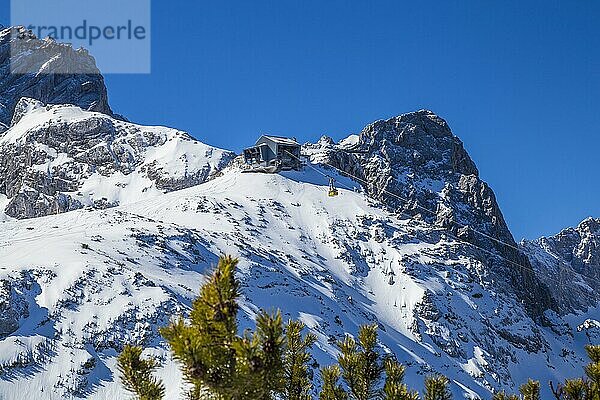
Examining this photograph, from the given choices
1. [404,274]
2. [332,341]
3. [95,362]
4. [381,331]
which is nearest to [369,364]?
[95,362]

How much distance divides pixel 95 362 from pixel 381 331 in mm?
27879

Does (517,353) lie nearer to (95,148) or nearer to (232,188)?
(232,188)

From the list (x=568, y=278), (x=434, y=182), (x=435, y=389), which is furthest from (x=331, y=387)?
(x=568, y=278)

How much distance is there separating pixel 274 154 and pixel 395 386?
3162 inches

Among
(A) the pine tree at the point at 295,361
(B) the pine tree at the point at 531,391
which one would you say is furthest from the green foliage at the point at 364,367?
(B) the pine tree at the point at 531,391

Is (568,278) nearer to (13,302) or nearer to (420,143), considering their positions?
(420,143)

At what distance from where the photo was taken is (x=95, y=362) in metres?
33.0

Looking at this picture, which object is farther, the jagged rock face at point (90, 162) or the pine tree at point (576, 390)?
the jagged rock face at point (90, 162)

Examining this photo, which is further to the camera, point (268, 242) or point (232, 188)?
point (232, 188)

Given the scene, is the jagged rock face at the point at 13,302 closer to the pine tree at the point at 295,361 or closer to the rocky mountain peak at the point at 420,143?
the pine tree at the point at 295,361

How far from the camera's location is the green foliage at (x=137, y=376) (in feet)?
15.9

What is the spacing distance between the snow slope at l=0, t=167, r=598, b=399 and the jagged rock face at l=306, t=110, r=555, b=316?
6.56m

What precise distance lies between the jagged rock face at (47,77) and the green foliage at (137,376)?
129 m

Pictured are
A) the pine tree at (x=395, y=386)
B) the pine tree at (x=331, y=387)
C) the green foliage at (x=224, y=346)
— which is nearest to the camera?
the green foliage at (x=224, y=346)
